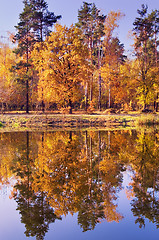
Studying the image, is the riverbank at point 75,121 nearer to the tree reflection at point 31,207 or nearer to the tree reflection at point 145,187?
the tree reflection at point 145,187

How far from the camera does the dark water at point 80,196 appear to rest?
480 cm

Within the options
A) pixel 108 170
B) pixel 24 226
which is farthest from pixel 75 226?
pixel 108 170

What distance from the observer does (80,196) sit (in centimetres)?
625

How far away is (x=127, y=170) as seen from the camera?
844 centimetres

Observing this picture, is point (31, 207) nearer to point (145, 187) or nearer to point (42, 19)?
point (145, 187)

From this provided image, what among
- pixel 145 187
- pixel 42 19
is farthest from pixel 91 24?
pixel 145 187

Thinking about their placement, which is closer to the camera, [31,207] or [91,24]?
[31,207]

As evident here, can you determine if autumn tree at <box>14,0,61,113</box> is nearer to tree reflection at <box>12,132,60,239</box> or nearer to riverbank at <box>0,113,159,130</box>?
riverbank at <box>0,113,159,130</box>

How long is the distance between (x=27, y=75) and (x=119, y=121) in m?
15.9

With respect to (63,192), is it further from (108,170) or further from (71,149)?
(71,149)

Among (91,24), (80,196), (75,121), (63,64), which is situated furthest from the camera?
(91,24)

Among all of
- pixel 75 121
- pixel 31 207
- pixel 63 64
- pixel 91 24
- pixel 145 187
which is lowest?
pixel 31 207

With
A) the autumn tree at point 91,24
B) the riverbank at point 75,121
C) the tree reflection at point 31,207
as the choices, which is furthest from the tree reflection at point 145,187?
the autumn tree at point 91,24

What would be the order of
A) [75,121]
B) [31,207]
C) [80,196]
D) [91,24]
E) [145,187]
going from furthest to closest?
[91,24] → [75,121] → [145,187] → [80,196] → [31,207]
